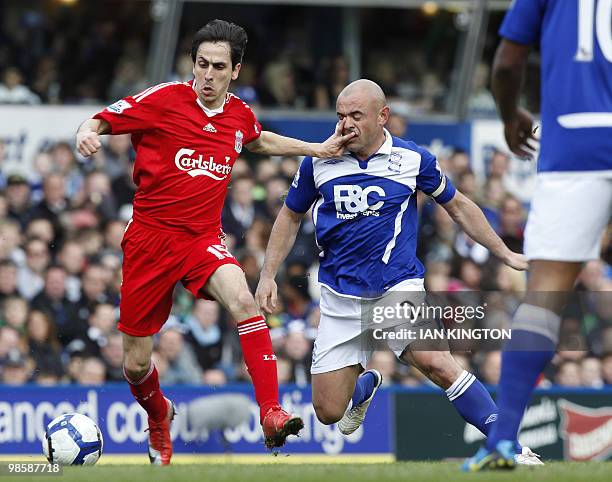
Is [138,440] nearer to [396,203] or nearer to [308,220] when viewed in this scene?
[308,220]

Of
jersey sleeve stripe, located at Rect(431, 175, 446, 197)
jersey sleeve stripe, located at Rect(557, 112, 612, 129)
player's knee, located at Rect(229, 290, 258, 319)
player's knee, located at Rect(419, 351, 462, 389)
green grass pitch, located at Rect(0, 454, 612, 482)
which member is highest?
jersey sleeve stripe, located at Rect(431, 175, 446, 197)

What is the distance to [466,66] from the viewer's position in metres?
18.2

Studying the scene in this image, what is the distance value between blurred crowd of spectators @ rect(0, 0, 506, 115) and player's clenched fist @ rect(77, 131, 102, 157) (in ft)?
27.2

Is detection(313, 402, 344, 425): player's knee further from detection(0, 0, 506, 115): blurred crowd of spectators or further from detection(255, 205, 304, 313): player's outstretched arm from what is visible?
detection(0, 0, 506, 115): blurred crowd of spectators

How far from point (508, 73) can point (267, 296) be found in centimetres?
325

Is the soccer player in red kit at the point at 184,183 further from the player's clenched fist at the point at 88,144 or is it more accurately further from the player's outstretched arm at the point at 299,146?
the player's clenched fist at the point at 88,144

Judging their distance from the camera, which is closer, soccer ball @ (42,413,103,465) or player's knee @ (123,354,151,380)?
soccer ball @ (42,413,103,465)

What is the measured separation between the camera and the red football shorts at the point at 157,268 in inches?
335

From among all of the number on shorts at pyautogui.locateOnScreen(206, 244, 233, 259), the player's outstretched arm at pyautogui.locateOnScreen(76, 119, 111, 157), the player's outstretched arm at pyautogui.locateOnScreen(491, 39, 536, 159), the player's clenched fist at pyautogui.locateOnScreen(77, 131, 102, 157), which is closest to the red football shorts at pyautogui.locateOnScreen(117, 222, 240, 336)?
the number on shorts at pyautogui.locateOnScreen(206, 244, 233, 259)

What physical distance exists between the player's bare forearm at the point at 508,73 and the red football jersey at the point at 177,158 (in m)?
3.03

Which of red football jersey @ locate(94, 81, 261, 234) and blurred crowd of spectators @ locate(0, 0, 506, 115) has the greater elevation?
blurred crowd of spectators @ locate(0, 0, 506, 115)

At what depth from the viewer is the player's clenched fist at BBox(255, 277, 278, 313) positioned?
8.69 metres

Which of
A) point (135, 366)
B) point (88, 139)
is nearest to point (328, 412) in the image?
point (135, 366)

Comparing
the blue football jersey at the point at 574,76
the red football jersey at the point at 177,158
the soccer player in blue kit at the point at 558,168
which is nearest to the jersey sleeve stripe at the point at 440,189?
the red football jersey at the point at 177,158
